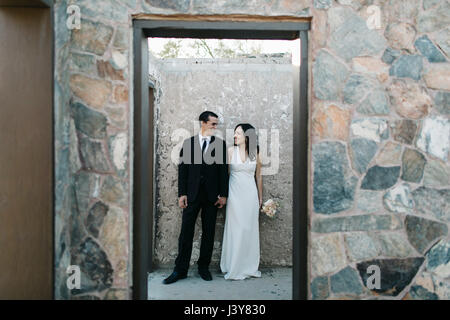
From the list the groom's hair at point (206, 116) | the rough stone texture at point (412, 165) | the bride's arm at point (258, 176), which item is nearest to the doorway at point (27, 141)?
the groom's hair at point (206, 116)

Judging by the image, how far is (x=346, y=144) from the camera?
8.63 ft

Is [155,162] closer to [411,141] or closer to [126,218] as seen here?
[126,218]

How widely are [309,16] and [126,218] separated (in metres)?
1.80

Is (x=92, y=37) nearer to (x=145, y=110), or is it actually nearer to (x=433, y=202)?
(x=145, y=110)

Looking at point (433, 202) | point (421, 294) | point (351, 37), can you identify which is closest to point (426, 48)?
point (351, 37)

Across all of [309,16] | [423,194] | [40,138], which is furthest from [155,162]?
[423,194]

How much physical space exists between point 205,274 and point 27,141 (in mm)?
2578

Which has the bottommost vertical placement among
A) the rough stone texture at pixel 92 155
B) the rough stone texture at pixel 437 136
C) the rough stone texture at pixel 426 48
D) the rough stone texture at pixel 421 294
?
the rough stone texture at pixel 421 294

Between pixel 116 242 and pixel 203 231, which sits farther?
pixel 203 231

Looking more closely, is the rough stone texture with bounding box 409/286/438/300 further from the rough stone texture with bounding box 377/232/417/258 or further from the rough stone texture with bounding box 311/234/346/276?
the rough stone texture with bounding box 311/234/346/276

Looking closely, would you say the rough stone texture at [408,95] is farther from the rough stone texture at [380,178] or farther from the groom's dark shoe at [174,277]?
the groom's dark shoe at [174,277]

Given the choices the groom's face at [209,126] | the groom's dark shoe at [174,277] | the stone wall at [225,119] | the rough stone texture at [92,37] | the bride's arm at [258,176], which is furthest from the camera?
the stone wall at [225,119]

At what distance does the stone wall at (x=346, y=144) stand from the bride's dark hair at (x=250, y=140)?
1.95 m

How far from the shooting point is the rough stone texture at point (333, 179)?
263 cm
